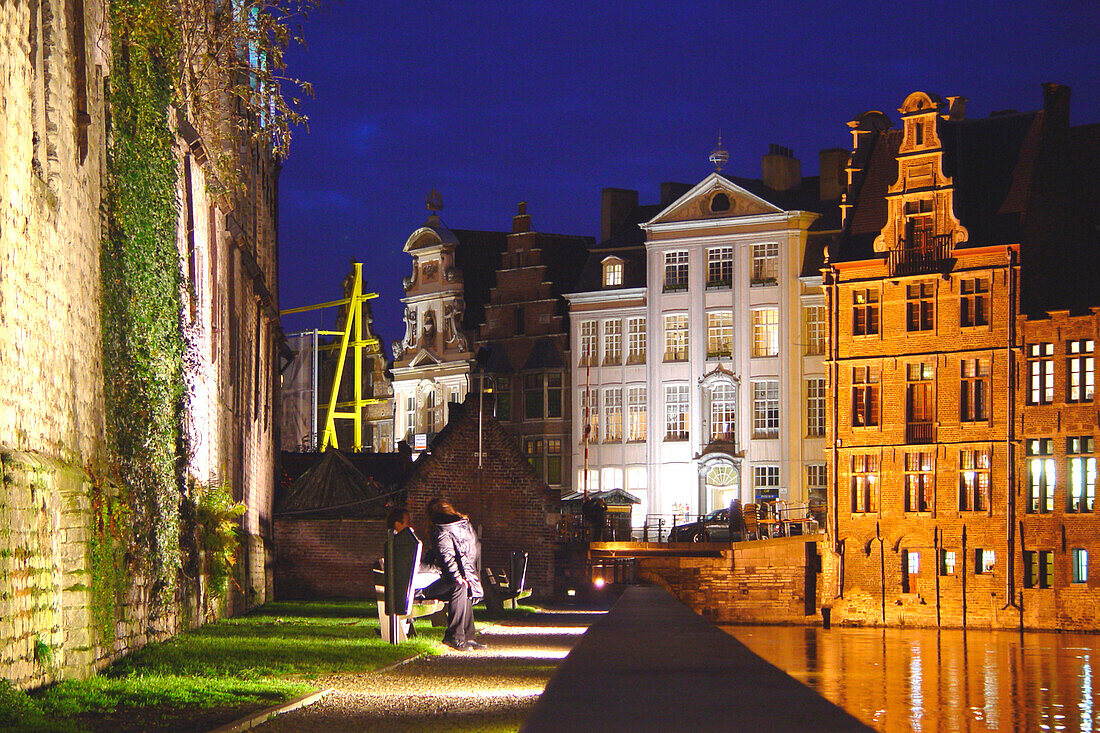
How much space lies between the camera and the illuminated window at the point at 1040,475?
43.4 m

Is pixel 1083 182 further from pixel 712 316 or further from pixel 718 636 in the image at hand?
pixel 718 636

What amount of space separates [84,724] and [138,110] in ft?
29.4

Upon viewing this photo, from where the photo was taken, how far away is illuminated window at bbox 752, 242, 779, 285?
2138 inches

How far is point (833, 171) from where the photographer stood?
54.5 meters

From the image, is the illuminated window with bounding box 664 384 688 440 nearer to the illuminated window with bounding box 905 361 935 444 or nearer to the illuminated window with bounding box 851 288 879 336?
the illuminated window with bounding box 851 288 879 336

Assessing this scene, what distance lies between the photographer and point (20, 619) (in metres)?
11.0

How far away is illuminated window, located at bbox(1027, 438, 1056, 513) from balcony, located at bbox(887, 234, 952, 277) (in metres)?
5.62

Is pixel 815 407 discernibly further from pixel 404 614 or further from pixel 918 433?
pixel 404 614

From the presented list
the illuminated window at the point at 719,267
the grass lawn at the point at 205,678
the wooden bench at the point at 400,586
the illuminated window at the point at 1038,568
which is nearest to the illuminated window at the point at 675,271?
the illuminated window at the point at 719,267

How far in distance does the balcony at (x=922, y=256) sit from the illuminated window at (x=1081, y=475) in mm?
6157

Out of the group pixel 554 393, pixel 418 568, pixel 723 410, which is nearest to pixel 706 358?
pixel 723 410

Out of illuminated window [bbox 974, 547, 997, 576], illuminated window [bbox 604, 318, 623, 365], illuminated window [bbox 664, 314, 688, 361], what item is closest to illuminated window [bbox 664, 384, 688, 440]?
illuminated window [bbox 664, 314, 688, 361]

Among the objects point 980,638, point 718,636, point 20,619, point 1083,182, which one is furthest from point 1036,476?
point 20,619

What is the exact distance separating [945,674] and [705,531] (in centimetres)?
1430
